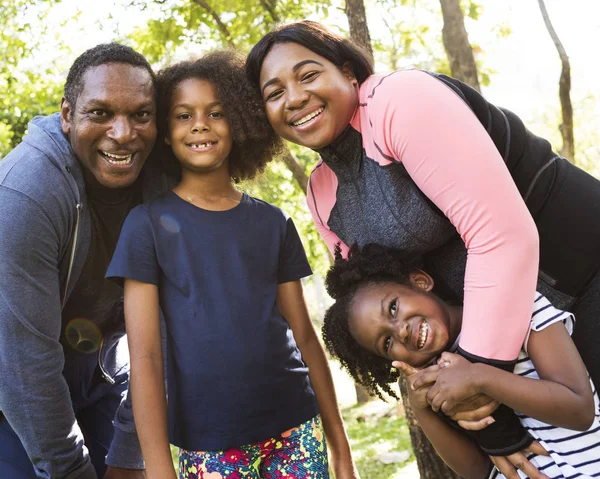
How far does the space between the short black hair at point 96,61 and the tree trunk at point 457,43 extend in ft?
9.53

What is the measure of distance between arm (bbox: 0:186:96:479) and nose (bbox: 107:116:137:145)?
42cm

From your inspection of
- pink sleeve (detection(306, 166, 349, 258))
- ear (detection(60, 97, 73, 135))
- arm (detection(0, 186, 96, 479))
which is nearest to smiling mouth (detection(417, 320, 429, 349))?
pink sleeve (detection(306, 166, 349, 258))

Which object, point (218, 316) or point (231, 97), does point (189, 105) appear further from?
point (218, 316)

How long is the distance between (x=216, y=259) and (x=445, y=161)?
99 cm

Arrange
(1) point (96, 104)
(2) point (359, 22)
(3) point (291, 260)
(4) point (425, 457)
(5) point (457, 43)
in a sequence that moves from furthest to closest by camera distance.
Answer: (5) point (457, 43) < (2) point (359, 22) < (4) point (425, 457) < (3) point (291, 260) < (1) point (96, 104)

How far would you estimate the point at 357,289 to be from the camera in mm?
2426

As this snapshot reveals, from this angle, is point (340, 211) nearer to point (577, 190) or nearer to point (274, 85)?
point (274, 85)

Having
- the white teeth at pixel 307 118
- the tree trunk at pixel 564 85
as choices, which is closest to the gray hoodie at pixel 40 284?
the white teeth at pixel 307 118

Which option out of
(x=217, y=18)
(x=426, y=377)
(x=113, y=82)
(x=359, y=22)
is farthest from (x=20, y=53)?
(x=426, y=377)

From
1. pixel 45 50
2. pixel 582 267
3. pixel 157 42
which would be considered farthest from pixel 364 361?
pixel 45 50

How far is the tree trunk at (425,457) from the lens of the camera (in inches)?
147

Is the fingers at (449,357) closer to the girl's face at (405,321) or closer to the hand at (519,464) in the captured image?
the girl's face at (405,321)

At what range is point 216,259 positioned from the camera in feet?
8.25

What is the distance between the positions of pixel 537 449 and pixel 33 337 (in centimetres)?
178
